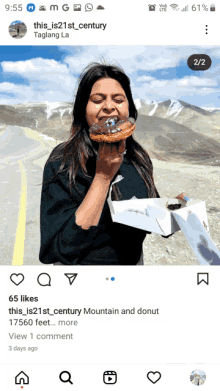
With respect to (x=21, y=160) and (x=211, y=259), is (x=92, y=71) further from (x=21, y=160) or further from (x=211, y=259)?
(x=21, y=160)

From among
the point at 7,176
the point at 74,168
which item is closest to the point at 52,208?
the point at 74,168

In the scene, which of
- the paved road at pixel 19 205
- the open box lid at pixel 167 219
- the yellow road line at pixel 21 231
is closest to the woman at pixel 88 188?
the open box lid at pixel 167 219

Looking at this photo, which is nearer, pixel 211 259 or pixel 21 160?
pixel 211 259
